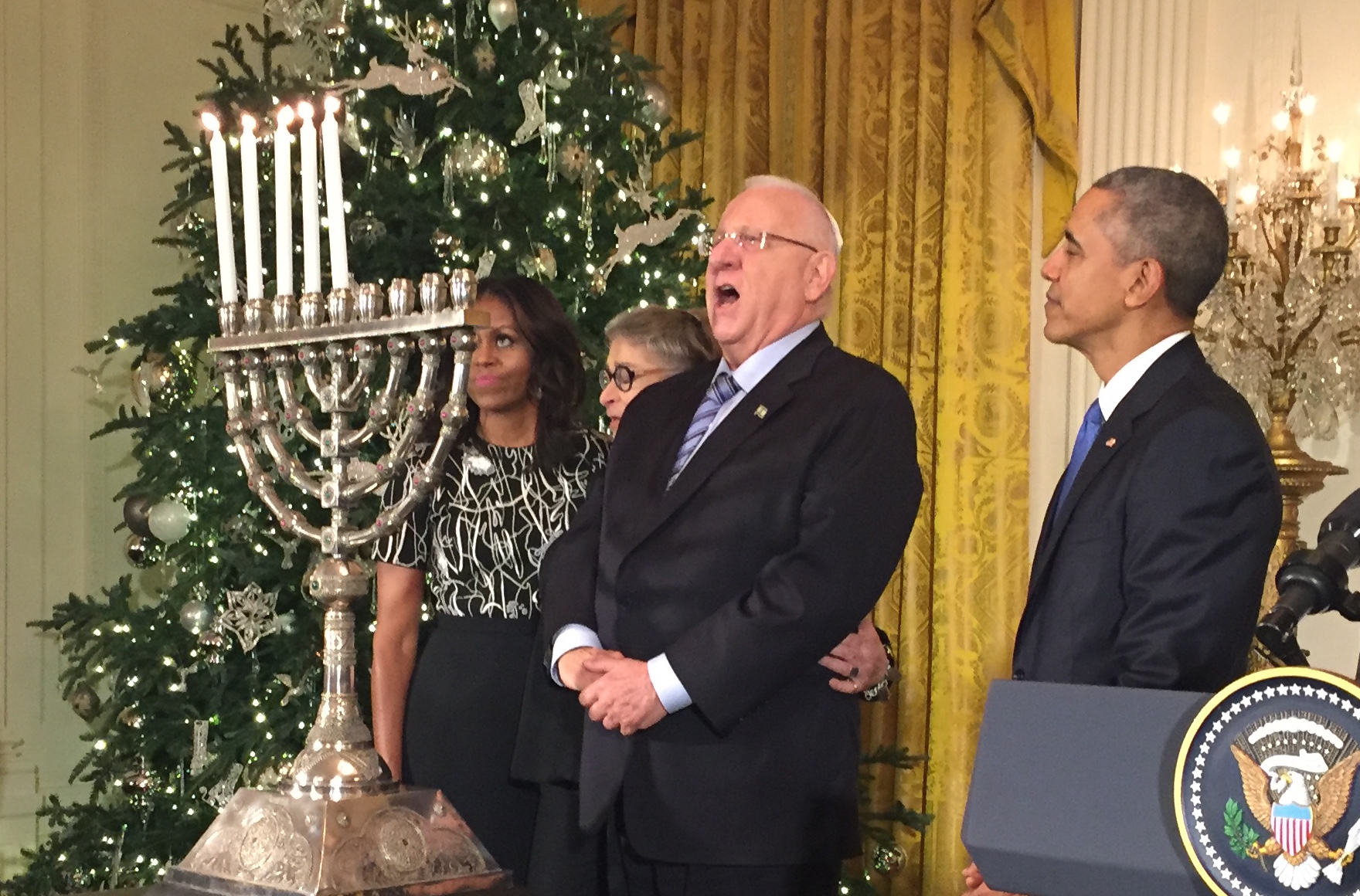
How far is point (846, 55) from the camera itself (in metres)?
5.28

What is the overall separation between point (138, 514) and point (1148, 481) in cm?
308

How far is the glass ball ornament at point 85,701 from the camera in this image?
429 centimetres

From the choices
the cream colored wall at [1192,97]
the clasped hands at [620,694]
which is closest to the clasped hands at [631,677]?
the clasped hands at [620,694]

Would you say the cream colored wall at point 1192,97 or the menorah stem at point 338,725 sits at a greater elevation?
the cream colored wall at point 1192,97

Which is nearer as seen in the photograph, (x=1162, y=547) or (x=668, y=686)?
(x=1162, y=547)

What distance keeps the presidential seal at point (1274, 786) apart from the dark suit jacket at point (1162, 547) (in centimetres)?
80

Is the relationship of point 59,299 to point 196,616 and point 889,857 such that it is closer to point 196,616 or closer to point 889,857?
point 196,616

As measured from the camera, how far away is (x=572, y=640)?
224 cm

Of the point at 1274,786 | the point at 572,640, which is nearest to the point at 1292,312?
the point at 572,640

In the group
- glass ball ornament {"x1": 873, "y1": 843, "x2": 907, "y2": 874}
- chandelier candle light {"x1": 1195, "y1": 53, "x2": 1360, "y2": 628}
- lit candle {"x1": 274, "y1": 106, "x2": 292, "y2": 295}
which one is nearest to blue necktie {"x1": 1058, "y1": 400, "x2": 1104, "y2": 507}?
lit candle {"x1": 274, "y1": 106, "x2": 292, "y2": 295}

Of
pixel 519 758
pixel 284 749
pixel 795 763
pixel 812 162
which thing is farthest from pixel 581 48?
pixel 795 763

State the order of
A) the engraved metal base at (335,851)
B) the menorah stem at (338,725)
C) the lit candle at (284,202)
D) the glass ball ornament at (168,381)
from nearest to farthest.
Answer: the engraved metal base at (335,851) < the menorah stem at (338,725) < the lit candle at (284,202) < the glass ball ornament at (168,381)

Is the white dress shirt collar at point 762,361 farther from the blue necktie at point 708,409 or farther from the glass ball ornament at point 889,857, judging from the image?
the glass ball ornament at point 889,857

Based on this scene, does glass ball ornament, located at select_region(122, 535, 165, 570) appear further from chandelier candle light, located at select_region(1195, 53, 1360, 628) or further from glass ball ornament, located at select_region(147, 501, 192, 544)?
chandelier candle light, located at select_region(1195, 53, 1360, 628)
